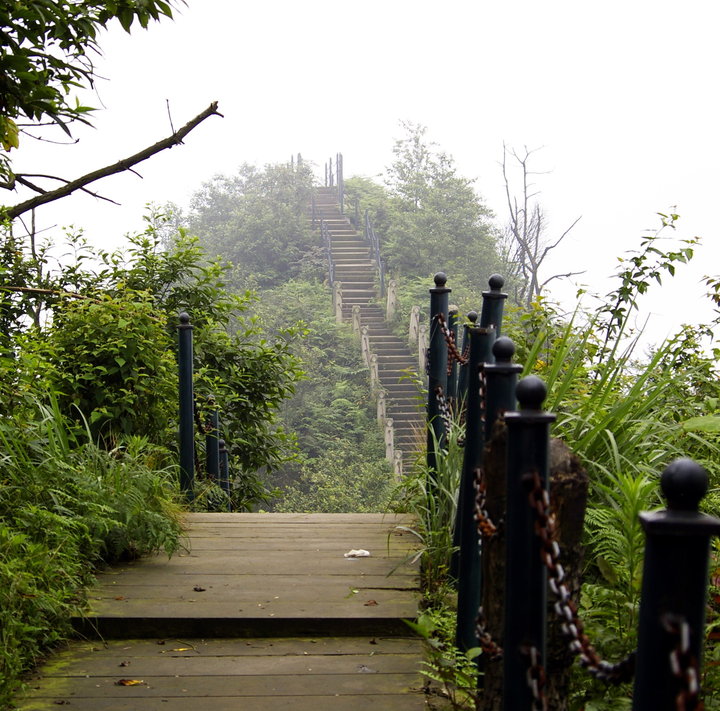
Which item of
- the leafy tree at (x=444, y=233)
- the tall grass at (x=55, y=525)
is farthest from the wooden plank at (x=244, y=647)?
the leafy tree at (x=444, y=233)

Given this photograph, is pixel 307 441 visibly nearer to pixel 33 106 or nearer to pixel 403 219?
pixel 403 219

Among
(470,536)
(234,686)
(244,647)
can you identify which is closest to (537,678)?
(470,536)

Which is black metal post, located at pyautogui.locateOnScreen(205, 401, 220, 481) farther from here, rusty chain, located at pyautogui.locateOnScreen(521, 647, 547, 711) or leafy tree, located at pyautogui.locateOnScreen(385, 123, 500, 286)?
leafy tree, located at pyautogui.locateOnScreen(385, 123, 500, 286)

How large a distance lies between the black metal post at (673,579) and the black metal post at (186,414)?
16.2ft

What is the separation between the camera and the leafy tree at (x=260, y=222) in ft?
118

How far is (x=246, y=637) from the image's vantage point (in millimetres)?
3135

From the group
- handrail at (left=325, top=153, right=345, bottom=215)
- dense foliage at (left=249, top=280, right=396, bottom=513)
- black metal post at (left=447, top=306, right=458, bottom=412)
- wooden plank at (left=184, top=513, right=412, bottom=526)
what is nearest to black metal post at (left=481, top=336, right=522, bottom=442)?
black metal post at (left=447, top=306, right=458, bottom=412)

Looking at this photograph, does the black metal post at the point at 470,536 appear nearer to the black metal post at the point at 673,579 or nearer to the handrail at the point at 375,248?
the black metal post at the point at 673,579

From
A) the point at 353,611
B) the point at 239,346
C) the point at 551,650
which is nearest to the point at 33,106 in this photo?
the point at 353,611

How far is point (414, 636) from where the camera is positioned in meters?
3.14

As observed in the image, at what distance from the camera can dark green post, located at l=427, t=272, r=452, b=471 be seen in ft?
13.3

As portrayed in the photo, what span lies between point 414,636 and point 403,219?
3268 cm

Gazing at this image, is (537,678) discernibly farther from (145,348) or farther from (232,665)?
(145,348)

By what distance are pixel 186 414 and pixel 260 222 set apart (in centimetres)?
3174
